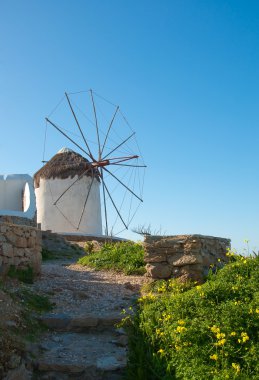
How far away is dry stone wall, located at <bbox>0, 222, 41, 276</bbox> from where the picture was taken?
23.8 feet

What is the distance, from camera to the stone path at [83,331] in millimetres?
4559

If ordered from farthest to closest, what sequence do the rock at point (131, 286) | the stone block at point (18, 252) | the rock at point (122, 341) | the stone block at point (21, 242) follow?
the rock at point (131, 286) < the stone block at point (21, 242) < the stone block at point (18, 252) < the rock at point (122, 341)

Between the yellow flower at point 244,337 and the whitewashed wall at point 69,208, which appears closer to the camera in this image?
the yellow flower at point 244,337

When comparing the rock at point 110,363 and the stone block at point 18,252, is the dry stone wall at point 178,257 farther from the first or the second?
the rock at point 110,363

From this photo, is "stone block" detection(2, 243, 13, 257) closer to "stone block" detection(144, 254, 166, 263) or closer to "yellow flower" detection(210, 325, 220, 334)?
"stone block" detection(144, 254, 166, 263)

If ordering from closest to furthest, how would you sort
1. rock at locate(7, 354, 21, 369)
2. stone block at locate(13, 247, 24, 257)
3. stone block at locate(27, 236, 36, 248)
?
rock at locate(7, 354, 21, 369)
stone block at locate(13, 247, 24, 257)
stone block at locate(27, 236, 36, 248)

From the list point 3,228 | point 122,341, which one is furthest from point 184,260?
point 3,228

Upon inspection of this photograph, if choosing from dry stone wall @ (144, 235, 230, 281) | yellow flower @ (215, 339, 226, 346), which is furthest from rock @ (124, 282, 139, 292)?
yellow flower @ (215, 339, 226, 346)

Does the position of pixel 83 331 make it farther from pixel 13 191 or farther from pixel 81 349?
pixel 13 191

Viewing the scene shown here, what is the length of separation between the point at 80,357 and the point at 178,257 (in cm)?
297

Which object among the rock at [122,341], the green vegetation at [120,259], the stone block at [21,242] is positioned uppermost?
the stone block at [21,242]

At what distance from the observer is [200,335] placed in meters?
4.33

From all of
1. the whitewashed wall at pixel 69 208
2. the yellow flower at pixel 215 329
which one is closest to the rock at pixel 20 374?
the yellow flower at pixel 215 329

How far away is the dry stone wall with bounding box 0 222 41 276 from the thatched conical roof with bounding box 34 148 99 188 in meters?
13.4
